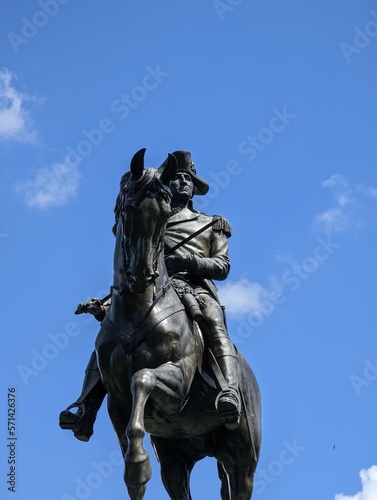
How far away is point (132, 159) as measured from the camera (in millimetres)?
14562

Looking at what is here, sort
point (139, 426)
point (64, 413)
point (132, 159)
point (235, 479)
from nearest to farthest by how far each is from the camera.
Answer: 1. point (139, 426)
2. point (132, 159)
3. point (64, 413)
4. point (235, 479)

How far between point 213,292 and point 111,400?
7.27ft

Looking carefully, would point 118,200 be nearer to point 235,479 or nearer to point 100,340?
point 100,340

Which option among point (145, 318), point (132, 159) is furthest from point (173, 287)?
point (132, 159)

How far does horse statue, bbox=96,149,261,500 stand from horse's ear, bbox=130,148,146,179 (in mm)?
12

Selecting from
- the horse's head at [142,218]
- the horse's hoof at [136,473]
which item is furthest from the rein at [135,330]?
the horse's hoof at [136,473]

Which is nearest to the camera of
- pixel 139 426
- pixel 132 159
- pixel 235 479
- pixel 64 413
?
pixel 139 426

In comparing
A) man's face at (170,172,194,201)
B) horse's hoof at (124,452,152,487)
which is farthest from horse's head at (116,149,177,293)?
man's face at (170,172,194,201)

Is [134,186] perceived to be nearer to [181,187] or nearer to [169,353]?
[169,353]

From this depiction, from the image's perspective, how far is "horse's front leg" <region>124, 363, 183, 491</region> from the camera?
13.5 meters

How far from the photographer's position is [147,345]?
580 inches

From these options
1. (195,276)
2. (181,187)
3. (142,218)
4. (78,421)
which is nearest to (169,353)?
(78,421)

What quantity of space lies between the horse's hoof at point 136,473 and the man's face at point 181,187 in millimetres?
4846

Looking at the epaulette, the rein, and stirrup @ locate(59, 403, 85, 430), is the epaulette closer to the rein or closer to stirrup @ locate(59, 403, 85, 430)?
the rein
